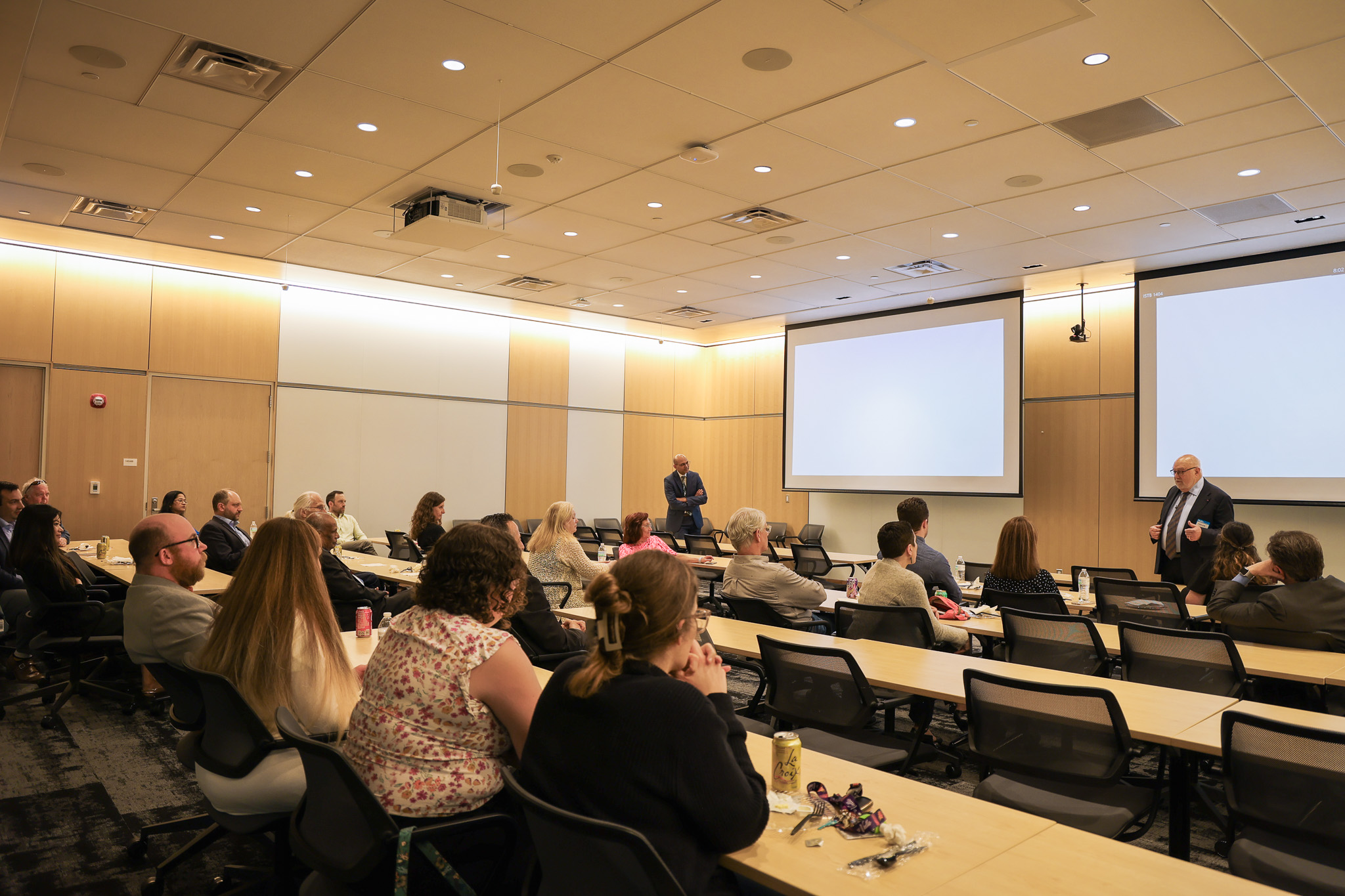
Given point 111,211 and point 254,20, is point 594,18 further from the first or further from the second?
point 111,211

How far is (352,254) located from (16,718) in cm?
537

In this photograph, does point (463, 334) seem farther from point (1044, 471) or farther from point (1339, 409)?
point (1339, 409)

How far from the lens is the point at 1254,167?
603 cm

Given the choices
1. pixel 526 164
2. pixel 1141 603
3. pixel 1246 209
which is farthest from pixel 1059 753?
pixel 1246 209

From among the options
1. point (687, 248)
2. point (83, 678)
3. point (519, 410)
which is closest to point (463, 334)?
point (519, 410)

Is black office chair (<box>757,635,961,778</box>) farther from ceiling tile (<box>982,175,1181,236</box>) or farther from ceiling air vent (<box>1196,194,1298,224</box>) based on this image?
ceiling air vent (<box>1196,194,1298,224</box>)

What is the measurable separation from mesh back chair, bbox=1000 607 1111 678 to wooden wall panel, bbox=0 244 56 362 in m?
9.59

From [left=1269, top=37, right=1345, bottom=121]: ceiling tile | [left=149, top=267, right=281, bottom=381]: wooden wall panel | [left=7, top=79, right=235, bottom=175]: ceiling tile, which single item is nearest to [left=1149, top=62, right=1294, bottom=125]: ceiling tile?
[left=1269, top=37, right=1345, bottom=121]: ceiling tile

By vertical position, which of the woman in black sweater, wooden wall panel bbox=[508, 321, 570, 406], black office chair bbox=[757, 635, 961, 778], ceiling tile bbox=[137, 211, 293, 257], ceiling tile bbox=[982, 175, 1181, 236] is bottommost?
black office chair bbox=[757, 635, 961, 778]

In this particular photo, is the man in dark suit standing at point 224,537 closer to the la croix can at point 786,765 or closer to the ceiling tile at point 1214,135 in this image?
the la croix can at point 786,765

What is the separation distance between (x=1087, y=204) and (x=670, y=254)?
12.5 feet

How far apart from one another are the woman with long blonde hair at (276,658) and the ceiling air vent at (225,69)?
3.43m

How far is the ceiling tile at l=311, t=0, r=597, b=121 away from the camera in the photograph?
4.30 m

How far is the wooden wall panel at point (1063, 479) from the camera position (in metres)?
10.0
